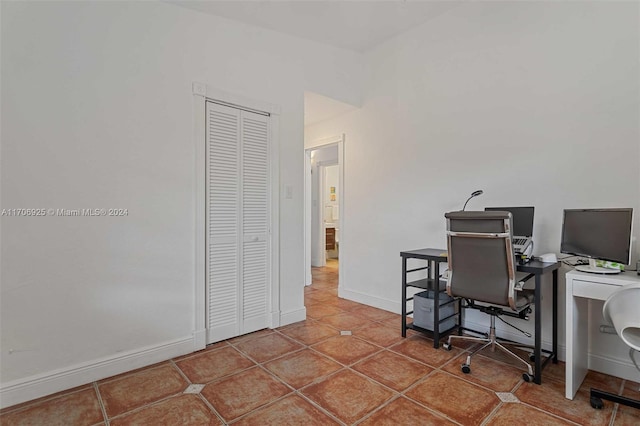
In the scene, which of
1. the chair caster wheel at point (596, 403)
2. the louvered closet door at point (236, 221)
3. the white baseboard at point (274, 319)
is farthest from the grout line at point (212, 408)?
the chair caster wheel at point (596, 403)

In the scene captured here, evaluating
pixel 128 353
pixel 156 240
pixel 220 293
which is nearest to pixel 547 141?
pixel 220 293

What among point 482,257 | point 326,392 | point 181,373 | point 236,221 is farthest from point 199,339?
point 482,257

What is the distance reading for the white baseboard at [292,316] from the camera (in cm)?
326

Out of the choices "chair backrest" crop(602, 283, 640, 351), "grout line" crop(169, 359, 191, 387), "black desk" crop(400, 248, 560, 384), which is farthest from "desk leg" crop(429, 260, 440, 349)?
"grout line" crop(169, 359, 191, 387)

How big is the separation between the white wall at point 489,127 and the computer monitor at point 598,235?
22cm

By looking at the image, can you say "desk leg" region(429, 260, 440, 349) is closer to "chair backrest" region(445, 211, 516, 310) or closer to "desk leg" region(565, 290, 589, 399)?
"chair backrest" region(445, 211, 516, 310)

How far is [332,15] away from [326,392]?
3.25m

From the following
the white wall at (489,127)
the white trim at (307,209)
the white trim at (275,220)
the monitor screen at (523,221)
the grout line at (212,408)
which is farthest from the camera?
the white trim at (307,209)

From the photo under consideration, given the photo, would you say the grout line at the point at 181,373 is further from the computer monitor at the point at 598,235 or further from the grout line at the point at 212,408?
the computer monitor at the point at 598,235

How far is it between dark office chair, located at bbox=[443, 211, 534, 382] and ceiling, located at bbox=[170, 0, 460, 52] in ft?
6.97

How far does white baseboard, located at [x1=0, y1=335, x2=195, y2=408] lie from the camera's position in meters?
1.95

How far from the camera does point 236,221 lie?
2953 mm

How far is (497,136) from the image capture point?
9.35ft

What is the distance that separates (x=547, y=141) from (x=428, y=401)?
2.18 metres
